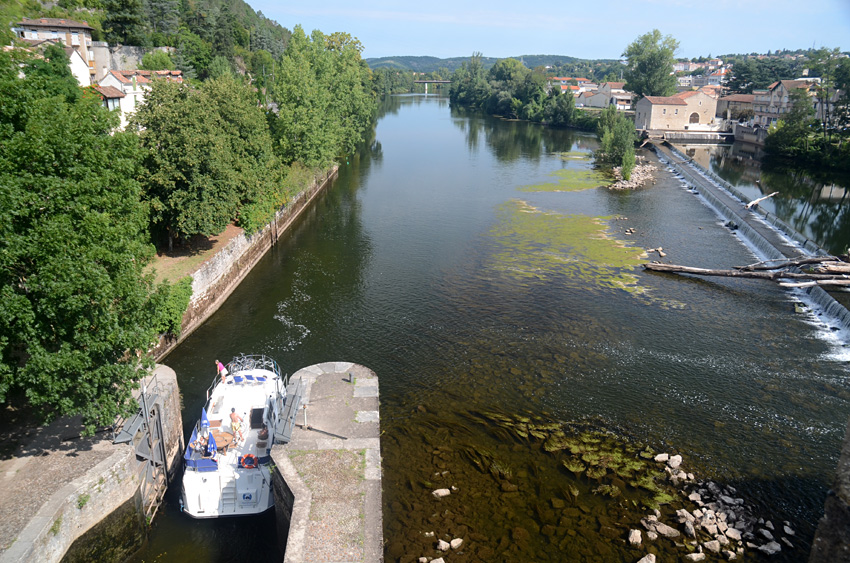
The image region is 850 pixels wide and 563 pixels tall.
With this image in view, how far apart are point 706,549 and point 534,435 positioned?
6.13 m

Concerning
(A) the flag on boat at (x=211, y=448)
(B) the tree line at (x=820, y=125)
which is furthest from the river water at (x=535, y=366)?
(B) the tree line at (x=820, y=125)

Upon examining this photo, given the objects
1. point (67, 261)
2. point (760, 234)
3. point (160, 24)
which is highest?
point (160, 24)

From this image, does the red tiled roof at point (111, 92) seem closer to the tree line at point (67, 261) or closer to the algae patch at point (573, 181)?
the tree line at point (67, 261)

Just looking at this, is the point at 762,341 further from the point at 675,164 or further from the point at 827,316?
the point at 675,164

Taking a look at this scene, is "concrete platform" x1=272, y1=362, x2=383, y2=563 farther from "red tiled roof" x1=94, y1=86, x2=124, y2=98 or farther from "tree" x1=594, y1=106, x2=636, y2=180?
"tree" x1=594, y1=106, x2=636, y2=180

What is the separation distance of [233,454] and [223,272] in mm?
15698

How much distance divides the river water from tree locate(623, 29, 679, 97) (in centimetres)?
7674

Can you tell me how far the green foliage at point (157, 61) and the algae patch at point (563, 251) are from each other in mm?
57964

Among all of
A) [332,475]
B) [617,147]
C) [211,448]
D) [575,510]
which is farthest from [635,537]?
[617,147]

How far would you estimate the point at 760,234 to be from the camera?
3978 cm

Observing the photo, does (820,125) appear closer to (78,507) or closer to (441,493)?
(441,493)

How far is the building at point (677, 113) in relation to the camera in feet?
320

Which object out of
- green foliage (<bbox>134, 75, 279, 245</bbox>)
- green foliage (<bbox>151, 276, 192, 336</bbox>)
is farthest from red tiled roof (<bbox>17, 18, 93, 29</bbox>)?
green foliage (<bbox>151, 276, 192, 336</bbox>)

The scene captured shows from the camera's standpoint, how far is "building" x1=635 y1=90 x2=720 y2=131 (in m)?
97.4
